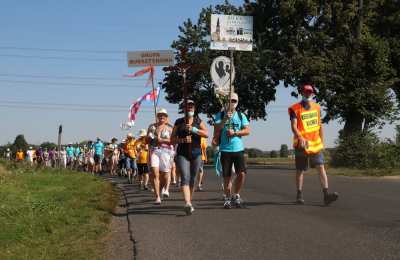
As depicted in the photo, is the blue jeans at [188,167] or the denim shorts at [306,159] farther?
the denim shorts at [306,159]

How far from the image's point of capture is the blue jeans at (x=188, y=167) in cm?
916

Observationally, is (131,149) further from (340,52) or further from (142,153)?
(340,52)

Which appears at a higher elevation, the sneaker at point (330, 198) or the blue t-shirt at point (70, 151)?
the blue t-shirt at point (70, 151)

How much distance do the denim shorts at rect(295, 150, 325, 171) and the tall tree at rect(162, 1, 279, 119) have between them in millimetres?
28498

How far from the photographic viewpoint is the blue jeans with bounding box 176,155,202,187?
30.0 ft

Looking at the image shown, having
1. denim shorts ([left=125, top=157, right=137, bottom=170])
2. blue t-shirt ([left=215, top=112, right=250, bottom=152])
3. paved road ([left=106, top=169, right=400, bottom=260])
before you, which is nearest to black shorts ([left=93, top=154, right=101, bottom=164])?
denim shorts ([left=125, top=157, right=137, bottom=170])

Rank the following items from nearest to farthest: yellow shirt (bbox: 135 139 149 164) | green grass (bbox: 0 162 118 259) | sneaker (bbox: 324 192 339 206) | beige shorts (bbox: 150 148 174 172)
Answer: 1. green grass (bbox: 0 162 118 259)
2. sneaker (bbox: 324 192 339 206)
3. beige shorts (bbox: 150 148 174 172)
4. yellow shirt (bbox: 135 139 149 164)

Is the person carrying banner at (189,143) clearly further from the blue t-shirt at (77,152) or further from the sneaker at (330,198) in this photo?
the blue t-shirt at (77,152)

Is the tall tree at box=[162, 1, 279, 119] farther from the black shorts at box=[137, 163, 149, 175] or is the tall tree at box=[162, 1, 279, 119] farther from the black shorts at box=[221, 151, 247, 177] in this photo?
the black shorts at box=[221, 151, 247, 177]

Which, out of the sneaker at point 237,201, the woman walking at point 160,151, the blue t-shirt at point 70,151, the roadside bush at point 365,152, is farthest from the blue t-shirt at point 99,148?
the sneaker at point 237,201

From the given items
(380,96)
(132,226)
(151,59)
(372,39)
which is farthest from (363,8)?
(132,226)

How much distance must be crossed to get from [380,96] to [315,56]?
4.20 m

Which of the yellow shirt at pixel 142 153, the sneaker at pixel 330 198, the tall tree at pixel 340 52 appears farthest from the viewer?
the tall tree at pixel 340 52

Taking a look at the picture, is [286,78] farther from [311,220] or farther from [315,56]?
[311,220]
